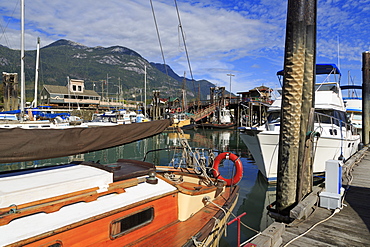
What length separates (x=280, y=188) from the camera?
226 inches

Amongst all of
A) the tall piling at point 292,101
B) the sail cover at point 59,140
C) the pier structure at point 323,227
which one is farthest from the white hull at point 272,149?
the sail cover at point 59,140

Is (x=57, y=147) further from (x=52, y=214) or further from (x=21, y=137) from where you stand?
(x=52, y=214)

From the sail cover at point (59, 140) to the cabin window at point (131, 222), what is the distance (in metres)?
1.41

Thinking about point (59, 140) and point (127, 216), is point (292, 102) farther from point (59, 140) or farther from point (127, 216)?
point (59, 140)

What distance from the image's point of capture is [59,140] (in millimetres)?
4273

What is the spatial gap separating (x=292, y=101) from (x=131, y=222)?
4228 mm

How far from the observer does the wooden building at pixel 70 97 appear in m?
58.8

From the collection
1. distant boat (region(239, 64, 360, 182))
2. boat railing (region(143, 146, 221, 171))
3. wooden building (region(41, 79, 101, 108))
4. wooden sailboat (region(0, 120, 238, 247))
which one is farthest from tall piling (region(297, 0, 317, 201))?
wooden building (region(41, 79, 101, 108))

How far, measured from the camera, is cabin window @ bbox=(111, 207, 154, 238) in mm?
4207

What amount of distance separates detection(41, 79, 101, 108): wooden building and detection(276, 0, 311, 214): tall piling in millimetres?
58170

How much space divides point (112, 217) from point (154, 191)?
3.54 ft

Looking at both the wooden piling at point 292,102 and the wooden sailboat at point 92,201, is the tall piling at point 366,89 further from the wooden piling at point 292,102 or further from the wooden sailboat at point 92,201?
the wooden sailboat at point 92,201

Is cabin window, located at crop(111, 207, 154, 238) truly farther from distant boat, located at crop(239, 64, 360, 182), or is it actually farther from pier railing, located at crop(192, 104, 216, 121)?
pier railing, located at crop(192, 104, 216, 121)

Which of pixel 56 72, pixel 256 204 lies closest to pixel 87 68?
pixel 56 72
